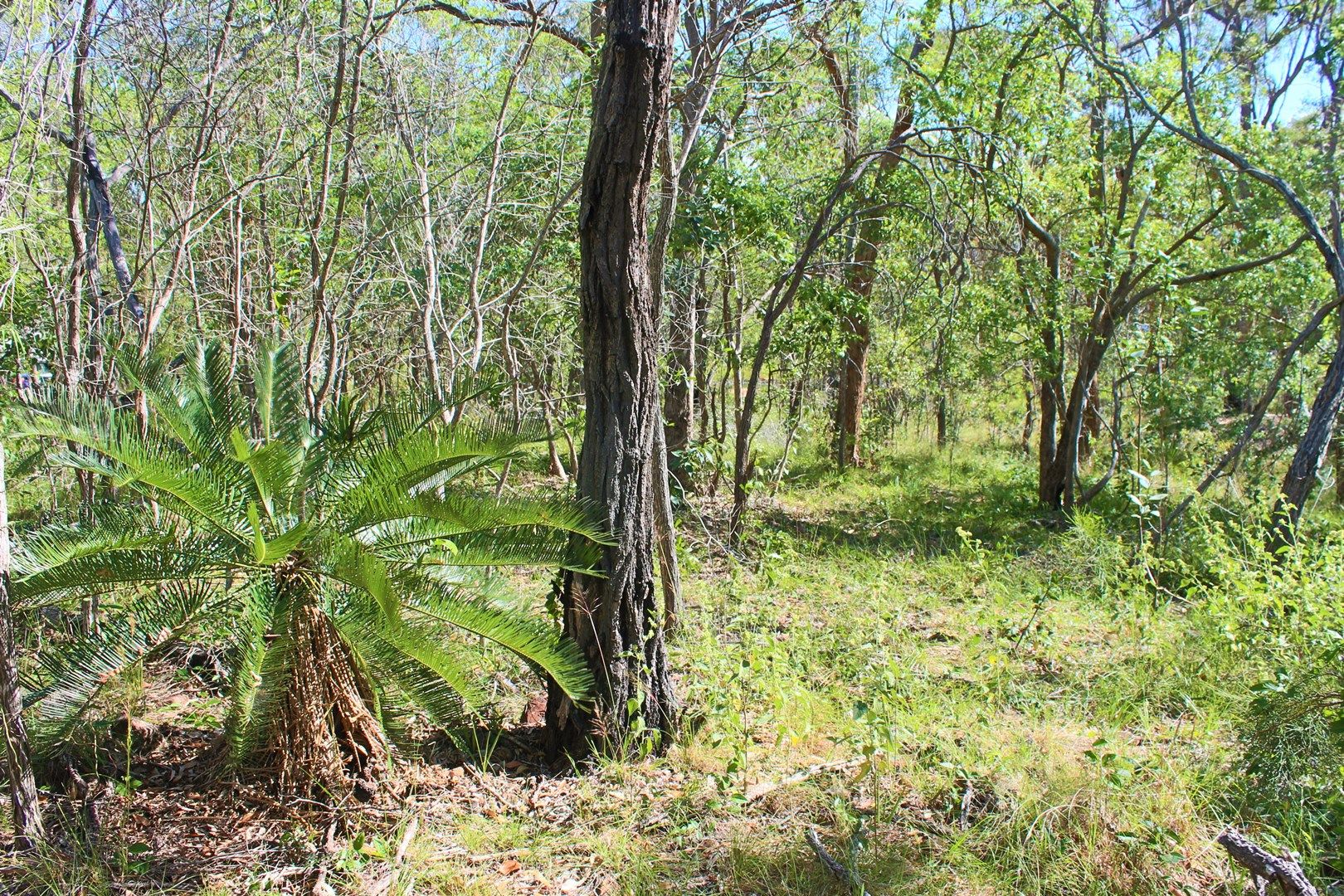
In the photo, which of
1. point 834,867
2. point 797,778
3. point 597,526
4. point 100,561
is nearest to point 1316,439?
point 797,778

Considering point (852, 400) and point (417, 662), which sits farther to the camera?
point (852, 400)

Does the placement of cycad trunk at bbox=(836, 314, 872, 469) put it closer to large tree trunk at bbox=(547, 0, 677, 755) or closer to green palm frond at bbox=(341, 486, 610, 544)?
large tree trunk at bbox=(547, 0, 677, 755)

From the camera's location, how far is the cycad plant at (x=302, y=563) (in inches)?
133

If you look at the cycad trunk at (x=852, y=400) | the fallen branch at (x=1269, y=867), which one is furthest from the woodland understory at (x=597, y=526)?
the cycad trunk at (x=852, y=400)

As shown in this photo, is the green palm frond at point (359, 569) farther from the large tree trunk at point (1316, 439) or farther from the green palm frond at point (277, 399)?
the large tree trunk at point (1316, 439)

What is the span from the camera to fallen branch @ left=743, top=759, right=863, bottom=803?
385cm

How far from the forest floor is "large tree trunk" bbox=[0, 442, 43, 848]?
169 millimetres

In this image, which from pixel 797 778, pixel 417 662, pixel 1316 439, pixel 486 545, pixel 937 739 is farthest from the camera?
pixel 1316 439

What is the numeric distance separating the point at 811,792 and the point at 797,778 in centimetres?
10

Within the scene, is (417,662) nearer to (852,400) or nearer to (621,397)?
(621,397)

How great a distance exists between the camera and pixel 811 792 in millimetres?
3865

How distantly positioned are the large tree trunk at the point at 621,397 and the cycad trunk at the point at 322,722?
2.76ft

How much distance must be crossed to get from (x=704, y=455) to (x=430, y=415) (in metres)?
4.33

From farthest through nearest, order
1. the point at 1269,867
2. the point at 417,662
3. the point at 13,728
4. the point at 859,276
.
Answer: the point at 859,276 < the point at 417,662 < the point at 13,728 < the point at 1269,867
